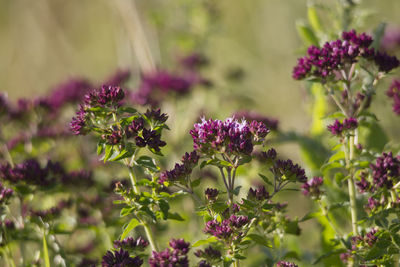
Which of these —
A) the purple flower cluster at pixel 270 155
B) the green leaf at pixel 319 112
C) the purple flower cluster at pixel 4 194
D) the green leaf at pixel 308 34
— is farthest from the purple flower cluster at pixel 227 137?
the green leaf at pixel 319 112

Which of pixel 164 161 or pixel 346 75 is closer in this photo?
pixel 346 75

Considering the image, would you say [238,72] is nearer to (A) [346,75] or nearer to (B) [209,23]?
(B) [209,23]

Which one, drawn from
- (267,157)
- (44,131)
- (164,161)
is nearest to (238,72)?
(164,161)

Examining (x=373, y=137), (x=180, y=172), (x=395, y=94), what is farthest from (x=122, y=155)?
(x=373, y=137)

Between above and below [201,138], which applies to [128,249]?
below

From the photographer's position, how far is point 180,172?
4.73ft

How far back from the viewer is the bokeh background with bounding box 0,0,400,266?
416 cm

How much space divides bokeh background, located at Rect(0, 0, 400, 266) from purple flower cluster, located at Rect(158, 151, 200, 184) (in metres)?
1.97

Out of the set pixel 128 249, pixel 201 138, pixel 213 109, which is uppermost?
pixel 213 109

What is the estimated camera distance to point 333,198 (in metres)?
2.29

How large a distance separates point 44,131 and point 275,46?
4.36 meters

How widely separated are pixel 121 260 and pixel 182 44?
127 inches

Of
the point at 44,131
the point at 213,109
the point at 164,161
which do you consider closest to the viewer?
the point at 44,131

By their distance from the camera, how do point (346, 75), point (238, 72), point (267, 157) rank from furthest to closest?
point (238, 72), point (346, 75), point (267, 157)
